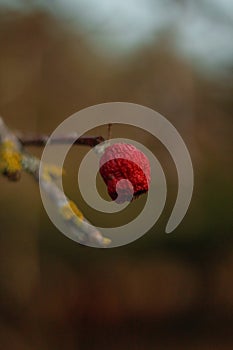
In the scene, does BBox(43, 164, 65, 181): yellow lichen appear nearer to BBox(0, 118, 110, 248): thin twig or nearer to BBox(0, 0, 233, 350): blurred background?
BBox(0, 118, 110, 248): thin twig

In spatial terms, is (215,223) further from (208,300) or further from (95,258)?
(95,258)

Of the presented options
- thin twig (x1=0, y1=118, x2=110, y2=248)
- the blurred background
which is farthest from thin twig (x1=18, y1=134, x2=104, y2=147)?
the blurred background

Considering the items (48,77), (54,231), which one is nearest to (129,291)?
(54,231)

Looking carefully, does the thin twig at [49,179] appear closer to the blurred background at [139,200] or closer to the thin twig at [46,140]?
the thin twig at [46,140]

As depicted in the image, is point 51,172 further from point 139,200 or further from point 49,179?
point 139,200

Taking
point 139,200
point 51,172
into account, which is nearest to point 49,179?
point 51,172
